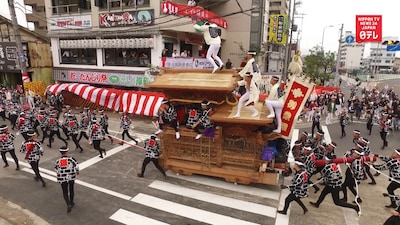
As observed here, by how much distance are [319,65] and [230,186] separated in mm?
39156

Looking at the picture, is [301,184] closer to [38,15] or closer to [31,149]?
[31,149]

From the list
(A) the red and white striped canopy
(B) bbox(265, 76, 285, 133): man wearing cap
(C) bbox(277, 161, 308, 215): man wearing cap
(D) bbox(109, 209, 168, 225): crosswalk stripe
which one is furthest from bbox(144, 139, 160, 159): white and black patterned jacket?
(A) the red and white striped canopy

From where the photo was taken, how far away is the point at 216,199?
8.16m

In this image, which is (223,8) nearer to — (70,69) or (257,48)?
(257,48)

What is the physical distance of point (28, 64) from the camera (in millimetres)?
22750

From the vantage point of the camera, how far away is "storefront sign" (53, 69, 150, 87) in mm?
20841

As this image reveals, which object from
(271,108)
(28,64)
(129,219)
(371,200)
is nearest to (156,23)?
(28,64)

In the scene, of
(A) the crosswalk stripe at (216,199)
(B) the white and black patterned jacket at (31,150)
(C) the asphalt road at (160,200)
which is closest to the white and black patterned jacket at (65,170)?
(C) the asphalt road at (160,200)

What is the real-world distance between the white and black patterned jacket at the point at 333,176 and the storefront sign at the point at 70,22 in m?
22.2

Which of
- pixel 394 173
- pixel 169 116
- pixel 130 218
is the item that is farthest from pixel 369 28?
pixel 130 218

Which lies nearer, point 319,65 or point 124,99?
point 124,99

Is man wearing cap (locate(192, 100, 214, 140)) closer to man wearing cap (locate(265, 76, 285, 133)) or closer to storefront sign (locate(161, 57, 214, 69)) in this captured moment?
man wearing cap (locate(265, 76, 285, 133))

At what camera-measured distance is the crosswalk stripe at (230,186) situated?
848 centimetres

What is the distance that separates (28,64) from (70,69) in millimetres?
3327
